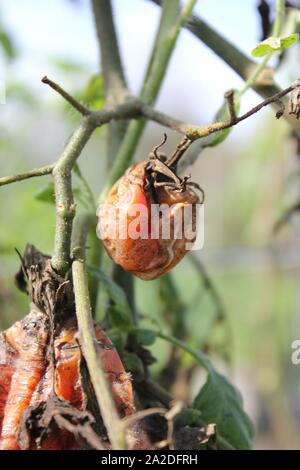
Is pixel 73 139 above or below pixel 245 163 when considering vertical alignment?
below

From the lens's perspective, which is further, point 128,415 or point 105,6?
point 105,6

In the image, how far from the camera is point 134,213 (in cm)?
64

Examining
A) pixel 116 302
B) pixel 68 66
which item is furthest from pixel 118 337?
pixel 68 66

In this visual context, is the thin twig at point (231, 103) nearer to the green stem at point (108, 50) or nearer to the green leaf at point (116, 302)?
the green leaf at point (116, 302)

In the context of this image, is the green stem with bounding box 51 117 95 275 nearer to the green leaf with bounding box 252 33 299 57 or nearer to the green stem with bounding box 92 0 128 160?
the green leaf with bounding box 252 33 299 57

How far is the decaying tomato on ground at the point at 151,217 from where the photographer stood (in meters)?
0.65

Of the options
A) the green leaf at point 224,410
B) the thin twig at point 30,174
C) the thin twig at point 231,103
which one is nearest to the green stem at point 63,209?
the thin twig at point 30,174

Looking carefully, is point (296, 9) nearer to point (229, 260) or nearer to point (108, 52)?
point (108, 52)

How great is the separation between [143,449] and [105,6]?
0.57m

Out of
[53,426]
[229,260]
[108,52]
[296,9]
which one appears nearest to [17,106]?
[108,52]

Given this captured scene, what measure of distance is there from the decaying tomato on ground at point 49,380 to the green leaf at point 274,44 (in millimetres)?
262

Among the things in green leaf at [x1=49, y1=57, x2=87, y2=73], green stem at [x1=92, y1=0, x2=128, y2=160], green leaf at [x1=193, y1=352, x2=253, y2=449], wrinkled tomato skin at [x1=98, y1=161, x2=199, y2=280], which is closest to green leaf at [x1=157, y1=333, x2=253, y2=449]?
green leaf at [x1=193, y1=352, x2=253, y2=449]
